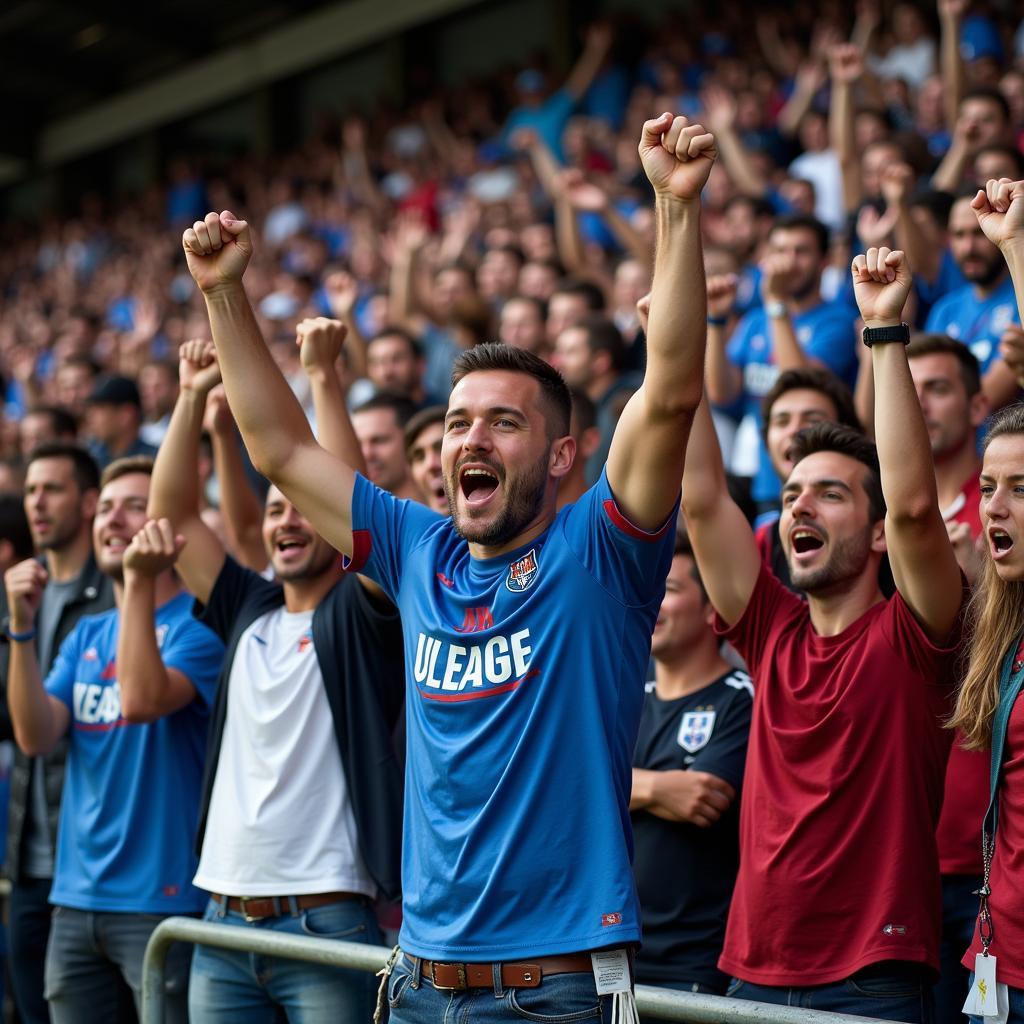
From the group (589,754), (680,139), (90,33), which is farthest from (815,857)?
(90,33)

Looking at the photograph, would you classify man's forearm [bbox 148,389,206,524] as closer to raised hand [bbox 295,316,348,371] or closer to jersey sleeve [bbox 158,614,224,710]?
jersey sleeve [bbox 158,614,224,710]

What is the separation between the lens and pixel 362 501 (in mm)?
3234

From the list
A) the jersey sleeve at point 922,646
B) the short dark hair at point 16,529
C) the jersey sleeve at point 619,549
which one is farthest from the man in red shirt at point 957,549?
the short dark hair at point 16,529

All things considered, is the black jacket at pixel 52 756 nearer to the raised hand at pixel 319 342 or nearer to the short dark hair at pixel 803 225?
the raised hand at pixel 319 342

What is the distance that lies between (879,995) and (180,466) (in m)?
2.39

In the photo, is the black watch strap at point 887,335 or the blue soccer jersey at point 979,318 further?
the blue soccer jersey at point 979,318

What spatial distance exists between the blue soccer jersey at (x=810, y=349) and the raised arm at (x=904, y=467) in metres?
2.56

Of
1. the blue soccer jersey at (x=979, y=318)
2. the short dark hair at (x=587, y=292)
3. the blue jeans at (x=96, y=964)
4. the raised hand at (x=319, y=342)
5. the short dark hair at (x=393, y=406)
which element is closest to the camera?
the raised hand at (x=319, y=342)

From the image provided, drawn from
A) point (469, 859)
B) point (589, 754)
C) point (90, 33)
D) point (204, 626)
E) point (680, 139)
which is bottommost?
point (469, 859)

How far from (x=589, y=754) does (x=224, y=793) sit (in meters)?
1.61

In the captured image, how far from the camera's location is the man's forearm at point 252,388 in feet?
10.7

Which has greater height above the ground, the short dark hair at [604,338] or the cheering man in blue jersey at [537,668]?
the short dark hair at [604,338]

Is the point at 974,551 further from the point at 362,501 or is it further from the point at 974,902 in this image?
the point at 362,501

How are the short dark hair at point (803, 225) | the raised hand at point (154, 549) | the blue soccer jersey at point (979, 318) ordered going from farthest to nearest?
the short dark hair at point (803, 225) < the blue soccer jersey at point (979, 318) < the raised hand at point (154, 549)
